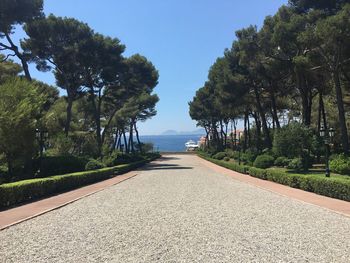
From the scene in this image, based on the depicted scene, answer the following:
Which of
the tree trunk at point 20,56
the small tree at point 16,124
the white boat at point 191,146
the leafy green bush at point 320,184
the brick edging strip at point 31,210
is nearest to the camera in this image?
the brick edging strip at point 31,210

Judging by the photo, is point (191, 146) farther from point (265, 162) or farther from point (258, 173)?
point (258, 173)

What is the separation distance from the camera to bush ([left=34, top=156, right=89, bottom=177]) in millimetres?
24672

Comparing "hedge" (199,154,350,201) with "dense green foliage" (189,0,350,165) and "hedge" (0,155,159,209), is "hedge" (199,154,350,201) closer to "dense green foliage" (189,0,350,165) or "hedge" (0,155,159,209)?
"dense green foliage" (189,0,350,165)

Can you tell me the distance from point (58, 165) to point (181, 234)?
1834 centimetres

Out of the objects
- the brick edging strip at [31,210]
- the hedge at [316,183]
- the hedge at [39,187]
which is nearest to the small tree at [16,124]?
the hedge at [39,187]

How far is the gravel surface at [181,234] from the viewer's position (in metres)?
6.91

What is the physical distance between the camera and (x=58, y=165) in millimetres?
25672

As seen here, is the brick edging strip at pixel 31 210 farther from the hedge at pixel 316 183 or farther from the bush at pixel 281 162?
the bush at pixel 281 162

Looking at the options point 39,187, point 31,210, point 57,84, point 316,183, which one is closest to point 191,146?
point 57,84

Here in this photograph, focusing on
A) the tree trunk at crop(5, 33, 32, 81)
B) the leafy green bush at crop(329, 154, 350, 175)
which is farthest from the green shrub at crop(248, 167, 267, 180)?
the tree trunk at crop(5, 33, 32, 81)

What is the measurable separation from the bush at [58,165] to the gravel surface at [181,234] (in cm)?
1166

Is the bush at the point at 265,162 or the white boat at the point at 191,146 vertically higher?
the white boat at the point at 191,146

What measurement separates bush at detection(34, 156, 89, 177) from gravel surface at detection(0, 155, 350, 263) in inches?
459

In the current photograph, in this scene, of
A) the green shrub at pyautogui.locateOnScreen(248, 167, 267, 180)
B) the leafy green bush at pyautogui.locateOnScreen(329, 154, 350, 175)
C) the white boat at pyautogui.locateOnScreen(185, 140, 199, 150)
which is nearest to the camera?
the leafy green bush at pyautogui.locateOnScreen(329, 154, 350, 175)
